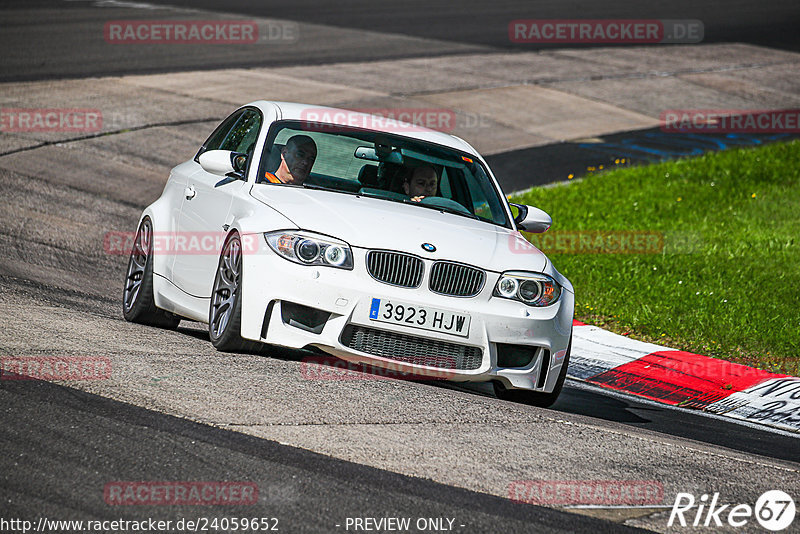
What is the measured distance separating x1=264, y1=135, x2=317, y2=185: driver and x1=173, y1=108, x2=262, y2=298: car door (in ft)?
0.81

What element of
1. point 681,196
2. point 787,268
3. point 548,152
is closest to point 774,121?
point 548,152

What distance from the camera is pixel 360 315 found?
21.2ft

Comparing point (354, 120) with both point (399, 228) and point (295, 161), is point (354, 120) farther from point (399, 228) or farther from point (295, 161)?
point (399, 228)

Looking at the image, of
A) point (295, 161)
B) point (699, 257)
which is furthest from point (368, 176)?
point (699, 257)

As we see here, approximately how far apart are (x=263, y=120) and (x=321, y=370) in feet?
6.97

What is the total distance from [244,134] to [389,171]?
1.18m

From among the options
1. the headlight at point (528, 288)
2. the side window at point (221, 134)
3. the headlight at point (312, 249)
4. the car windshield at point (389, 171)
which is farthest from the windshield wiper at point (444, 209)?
the side window at point (221, 134)

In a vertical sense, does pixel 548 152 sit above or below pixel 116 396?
below

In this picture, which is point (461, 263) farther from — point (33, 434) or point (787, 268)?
point (787, 268)

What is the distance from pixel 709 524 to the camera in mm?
4855

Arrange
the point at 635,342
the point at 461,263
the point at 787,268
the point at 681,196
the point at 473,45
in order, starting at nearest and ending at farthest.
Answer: the point at 461,263 < the point at 635,342 < the point at 787,268 < the point at 681,196 < the point at 473,45

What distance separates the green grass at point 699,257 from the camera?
32.5 ft

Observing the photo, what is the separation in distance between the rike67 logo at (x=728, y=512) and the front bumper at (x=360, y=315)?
178 centimetres

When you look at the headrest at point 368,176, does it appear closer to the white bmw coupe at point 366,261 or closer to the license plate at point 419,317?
Answer: the white bmw coupe at point 366,261
